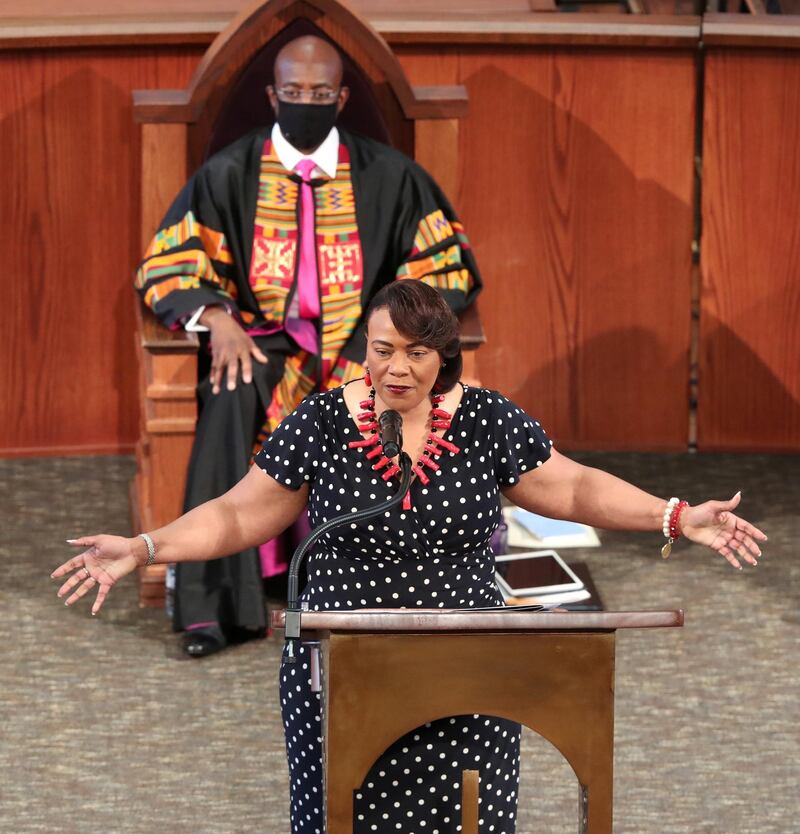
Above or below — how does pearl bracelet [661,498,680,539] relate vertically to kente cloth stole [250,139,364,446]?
below

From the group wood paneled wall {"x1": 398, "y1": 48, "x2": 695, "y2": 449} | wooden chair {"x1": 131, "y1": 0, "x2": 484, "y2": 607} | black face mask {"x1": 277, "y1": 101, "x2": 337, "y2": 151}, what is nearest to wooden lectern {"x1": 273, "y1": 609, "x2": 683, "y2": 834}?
wooden chair {"x1": 131, "y1": 0, "x2": 484, "y2": 607}

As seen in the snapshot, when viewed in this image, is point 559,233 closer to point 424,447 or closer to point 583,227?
point 583,227

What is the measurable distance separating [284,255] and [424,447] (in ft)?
6.72

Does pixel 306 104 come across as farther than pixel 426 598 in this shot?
Yes

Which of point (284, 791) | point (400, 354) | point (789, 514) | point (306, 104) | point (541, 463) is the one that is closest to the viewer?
point (400, 354)

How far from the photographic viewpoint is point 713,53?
554 centimetres

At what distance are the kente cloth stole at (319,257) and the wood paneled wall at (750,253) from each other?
1.50m

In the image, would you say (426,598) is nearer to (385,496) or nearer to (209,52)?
(385,496)

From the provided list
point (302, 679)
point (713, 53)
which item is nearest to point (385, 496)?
point (302, 679)

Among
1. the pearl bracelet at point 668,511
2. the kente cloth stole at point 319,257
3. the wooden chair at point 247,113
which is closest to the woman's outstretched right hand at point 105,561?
the pearl bracelet at point 668,511

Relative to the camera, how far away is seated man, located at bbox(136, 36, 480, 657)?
4.42 meters

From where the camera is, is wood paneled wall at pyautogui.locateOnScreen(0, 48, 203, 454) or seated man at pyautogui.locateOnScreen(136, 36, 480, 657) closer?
seated man at pyautogui.locateOnScreen(136, 36, 480, 657)

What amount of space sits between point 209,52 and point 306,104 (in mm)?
392

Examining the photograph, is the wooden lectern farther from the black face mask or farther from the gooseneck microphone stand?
the black face mask
